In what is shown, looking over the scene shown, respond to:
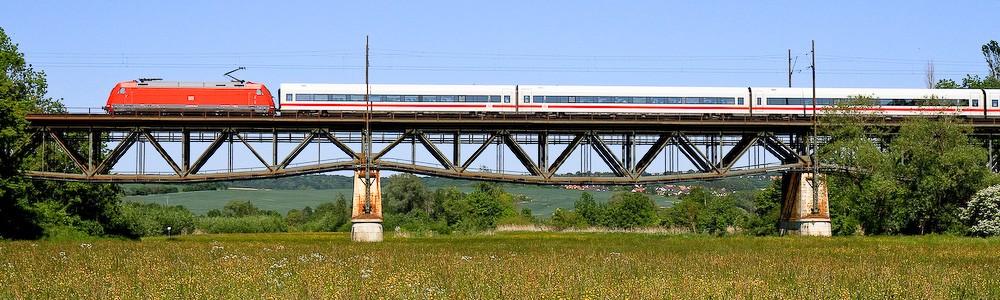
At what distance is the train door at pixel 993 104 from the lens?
64.1 m

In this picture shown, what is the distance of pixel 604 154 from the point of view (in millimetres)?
56719

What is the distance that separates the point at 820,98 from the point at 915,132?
8278 millimetres

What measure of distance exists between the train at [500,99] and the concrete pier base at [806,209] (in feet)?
17.1

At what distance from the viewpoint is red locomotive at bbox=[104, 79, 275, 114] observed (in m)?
56.8

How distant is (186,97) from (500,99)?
20.9m

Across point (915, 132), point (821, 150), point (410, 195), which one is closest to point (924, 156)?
point (915, 132)

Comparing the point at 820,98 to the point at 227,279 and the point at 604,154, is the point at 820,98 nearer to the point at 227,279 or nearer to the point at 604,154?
the point at 604,154

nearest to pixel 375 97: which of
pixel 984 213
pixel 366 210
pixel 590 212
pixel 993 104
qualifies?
pixel 366 210

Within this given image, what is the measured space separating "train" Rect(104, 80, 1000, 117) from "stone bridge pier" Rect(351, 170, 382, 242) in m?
5.94

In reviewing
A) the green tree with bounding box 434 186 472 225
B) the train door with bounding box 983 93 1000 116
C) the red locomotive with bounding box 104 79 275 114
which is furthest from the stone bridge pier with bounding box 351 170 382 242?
the green tree with bounding box 434 186 472 225

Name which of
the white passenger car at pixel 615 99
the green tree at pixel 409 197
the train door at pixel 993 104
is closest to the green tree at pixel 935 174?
the train door at pixel 993 104

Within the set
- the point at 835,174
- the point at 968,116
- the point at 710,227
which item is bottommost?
the point at 710,227

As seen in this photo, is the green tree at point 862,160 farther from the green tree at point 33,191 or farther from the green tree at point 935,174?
the green tree at point 33,191

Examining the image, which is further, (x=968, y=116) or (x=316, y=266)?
(x=968, y=116)
